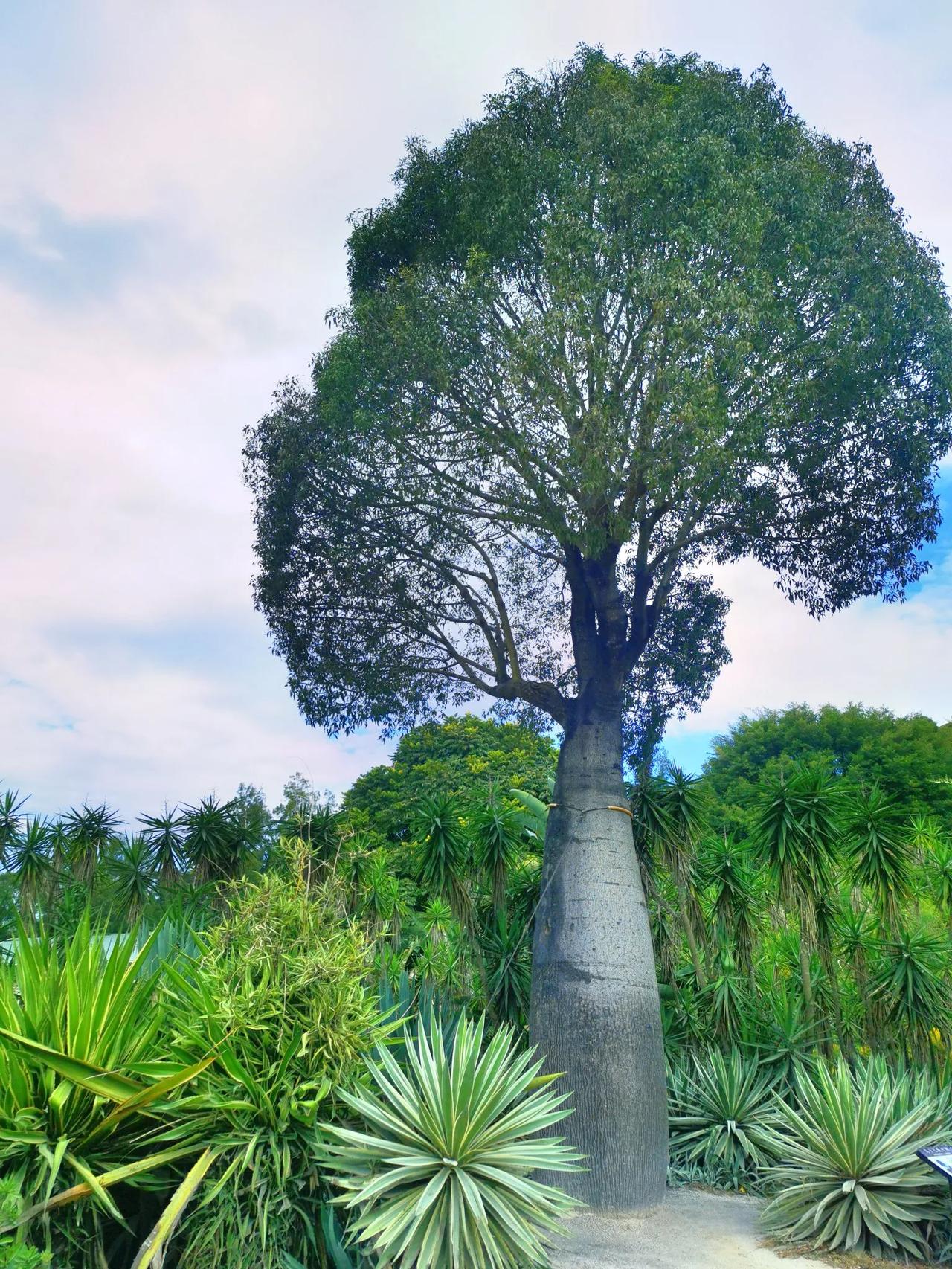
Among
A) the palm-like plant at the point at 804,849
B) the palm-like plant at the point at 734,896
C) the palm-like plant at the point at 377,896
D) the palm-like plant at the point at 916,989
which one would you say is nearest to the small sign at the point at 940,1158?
the palm-like plant at the point at 916,989

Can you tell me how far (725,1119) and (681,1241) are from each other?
9.39 feet

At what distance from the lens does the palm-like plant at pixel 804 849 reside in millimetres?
12602

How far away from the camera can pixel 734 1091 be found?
11531 millimetres

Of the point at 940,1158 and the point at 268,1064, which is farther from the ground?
the point at 268,1064

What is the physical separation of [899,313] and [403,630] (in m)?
8.19

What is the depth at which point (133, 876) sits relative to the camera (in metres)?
18.5

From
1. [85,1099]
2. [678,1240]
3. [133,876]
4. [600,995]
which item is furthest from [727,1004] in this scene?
[133,876]

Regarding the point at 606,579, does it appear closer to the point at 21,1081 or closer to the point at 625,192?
the point at 625,192

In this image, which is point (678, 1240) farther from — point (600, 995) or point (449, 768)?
point (449, 768)

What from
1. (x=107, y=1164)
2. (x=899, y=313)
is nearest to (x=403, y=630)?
(x=899, y=313)

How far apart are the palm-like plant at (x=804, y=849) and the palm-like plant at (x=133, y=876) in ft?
35.7

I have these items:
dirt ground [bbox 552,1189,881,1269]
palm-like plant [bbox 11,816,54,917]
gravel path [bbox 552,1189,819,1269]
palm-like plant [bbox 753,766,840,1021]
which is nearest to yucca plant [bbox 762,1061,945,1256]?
dirt ground [bbox 552,1189,881,1269]

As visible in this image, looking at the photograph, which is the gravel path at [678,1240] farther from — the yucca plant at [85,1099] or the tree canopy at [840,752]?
the tree canopy at [840,752]

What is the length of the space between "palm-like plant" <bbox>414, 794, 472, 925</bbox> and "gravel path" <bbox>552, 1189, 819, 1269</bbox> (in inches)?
188
